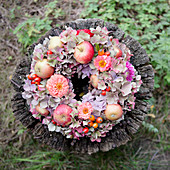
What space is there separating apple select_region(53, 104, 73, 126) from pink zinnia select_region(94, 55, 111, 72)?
0.47m

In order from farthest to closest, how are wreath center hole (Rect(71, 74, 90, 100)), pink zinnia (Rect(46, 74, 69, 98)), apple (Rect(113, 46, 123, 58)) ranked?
1. wreath center hole (Rect(71, 74, 90, 100))
2. apple (Rect(113, 46, 123, 58))
3. pink zinnia (Rect(46, 74, 69, 98))

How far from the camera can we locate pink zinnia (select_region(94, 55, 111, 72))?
5.22 ft

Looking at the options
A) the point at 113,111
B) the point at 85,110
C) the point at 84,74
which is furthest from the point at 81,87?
the point at 113,111

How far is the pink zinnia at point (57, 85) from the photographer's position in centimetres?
156

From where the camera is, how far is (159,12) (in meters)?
2.85

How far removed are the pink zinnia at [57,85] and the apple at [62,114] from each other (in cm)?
13

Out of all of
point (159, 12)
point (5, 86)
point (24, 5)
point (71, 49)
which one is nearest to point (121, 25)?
point (159, 12)

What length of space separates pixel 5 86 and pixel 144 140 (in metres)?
2.40

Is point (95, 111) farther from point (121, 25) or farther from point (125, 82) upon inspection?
point (121, 25)

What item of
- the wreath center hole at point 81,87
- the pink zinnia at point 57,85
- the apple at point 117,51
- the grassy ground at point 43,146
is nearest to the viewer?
the pink zinnia at point 57,85

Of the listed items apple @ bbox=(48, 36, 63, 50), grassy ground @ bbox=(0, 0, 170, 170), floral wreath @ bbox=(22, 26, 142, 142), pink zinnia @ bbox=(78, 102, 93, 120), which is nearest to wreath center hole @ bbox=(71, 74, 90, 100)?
floral wreath @ bbox=(22, 26, 142, 142)

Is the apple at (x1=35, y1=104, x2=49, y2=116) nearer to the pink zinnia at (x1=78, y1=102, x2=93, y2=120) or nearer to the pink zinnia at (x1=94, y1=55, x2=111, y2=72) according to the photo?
the pink zinnia at (x1=78, y1=102, x2=93, y2=120)

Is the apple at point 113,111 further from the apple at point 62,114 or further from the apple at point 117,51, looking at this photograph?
the apple at point 117,51

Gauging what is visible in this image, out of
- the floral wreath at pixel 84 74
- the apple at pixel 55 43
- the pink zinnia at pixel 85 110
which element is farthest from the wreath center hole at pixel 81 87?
the apple at pixel 55 43
